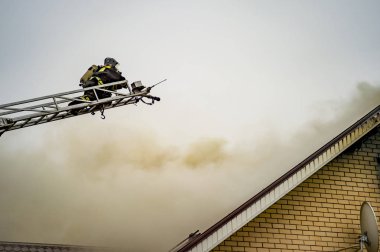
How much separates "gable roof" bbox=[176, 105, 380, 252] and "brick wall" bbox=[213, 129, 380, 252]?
14.6 inches

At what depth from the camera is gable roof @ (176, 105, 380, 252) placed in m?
9.12

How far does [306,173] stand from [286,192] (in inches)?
23.4

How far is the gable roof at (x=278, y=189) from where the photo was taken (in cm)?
912

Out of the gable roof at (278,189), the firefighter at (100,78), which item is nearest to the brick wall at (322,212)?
the gable roof at (278,189)

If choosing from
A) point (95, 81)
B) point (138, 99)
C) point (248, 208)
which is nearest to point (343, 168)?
point (248, 208)

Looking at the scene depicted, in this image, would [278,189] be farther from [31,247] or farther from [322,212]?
[31,247]

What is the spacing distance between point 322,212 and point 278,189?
3.78ft

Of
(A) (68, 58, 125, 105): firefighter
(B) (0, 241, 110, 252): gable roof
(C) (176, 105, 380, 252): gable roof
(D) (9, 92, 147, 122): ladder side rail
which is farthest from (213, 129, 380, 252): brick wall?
(B) (0, 241, 110, 252): gable roof

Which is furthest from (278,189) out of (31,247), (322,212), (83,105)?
(31,247)

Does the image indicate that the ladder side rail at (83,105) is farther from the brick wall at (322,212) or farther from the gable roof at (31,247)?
the brick wall at (322,212)

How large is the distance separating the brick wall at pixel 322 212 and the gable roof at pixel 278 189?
37 cm

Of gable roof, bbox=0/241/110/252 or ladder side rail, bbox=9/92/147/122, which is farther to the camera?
gable roof, bbox=0/241/110/252

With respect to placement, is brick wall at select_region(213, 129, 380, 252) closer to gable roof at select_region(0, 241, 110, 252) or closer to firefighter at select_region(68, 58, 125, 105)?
firefighter at select_region(68, 58, 125, 105)

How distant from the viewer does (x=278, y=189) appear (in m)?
9.95
